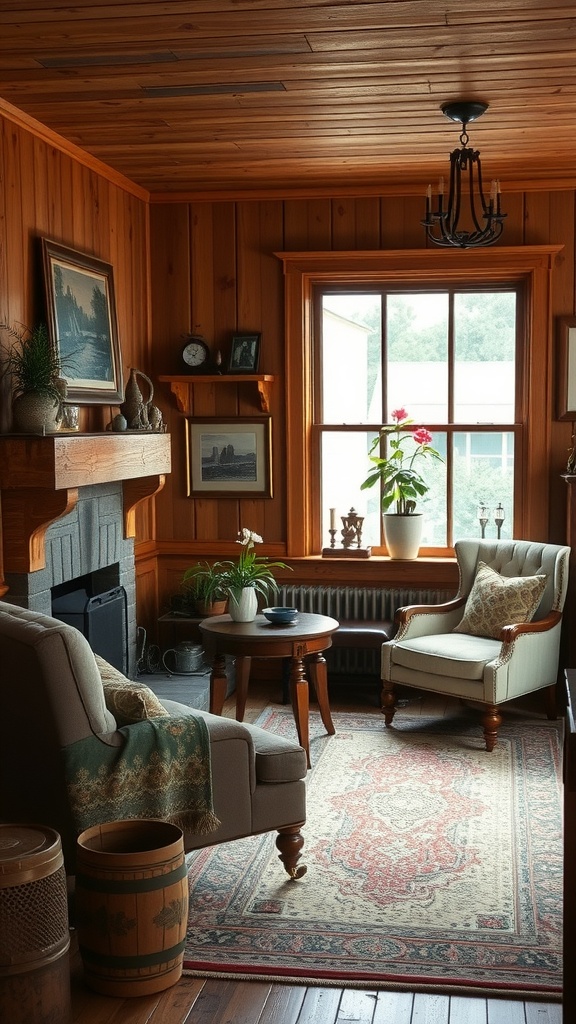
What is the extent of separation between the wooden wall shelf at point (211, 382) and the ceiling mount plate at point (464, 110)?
2029 mm

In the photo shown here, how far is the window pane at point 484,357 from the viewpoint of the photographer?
6.08 m

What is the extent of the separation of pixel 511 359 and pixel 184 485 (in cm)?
206

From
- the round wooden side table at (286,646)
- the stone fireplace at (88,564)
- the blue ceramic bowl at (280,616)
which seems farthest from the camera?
the blue ceramic bowl at (280,616)

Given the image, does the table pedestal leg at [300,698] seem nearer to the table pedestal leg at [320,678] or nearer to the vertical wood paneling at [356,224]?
the table pedestal leg at [320,678]

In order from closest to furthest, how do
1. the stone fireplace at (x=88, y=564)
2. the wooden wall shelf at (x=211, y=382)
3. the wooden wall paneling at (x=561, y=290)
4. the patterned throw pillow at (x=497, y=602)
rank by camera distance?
the stone fireplace at (x=88, y=564) < the patterned throw pillow at (x=497, y=602) < the wooden wall paneling at (x=561, y=290) < the wooden wall shelf at (x=211, y=382)

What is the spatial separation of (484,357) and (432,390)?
350mm

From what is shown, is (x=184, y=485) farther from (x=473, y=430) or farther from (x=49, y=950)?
(x=49, y=950)

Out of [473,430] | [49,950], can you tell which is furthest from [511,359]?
[49,950]

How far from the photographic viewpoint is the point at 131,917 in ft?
9.33

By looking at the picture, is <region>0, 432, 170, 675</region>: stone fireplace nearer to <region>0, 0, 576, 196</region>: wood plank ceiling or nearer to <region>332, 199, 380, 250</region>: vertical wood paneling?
<region>0, 0, 576, 196</region>: wood plank ceiling

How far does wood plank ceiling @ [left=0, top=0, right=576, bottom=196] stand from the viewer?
3.38 metres

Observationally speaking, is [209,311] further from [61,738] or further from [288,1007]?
[288,1007]

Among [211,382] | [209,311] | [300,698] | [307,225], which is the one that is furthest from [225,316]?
[300,698]

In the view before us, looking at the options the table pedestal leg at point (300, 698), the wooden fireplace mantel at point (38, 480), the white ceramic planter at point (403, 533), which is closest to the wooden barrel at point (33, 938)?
the wooden fireplace mantel at point (38, 480)
